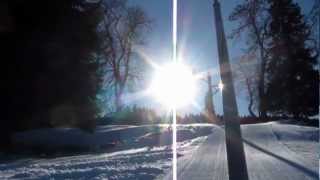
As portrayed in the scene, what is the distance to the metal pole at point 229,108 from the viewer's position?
723 cm

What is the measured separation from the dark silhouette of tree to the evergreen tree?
18.0 m

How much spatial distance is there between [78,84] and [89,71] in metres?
1.62

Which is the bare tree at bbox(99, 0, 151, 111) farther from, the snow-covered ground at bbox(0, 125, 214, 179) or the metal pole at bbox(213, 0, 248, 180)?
the metal pole at bbox(213, 0, 248, 180)

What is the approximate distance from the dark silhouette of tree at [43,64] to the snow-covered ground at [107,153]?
3.56 feet

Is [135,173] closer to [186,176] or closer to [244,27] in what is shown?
[186,176]

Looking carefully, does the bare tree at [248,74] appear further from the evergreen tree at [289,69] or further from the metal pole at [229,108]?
the metal pole at [229,108]

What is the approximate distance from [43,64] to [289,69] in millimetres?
21935

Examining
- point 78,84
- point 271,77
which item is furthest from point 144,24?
point 78,84

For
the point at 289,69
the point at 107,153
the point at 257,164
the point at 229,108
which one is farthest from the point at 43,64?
the point at 289,69

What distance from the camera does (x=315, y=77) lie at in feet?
126

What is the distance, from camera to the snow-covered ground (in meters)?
11.1

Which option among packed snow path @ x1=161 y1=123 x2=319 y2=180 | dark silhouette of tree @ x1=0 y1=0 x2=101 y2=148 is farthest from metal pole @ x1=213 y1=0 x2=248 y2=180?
dark silhouette of tree @ x1=0 y1=0 x2=101 y2=148

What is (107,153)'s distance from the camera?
1912cm

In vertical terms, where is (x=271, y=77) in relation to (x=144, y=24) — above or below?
below
